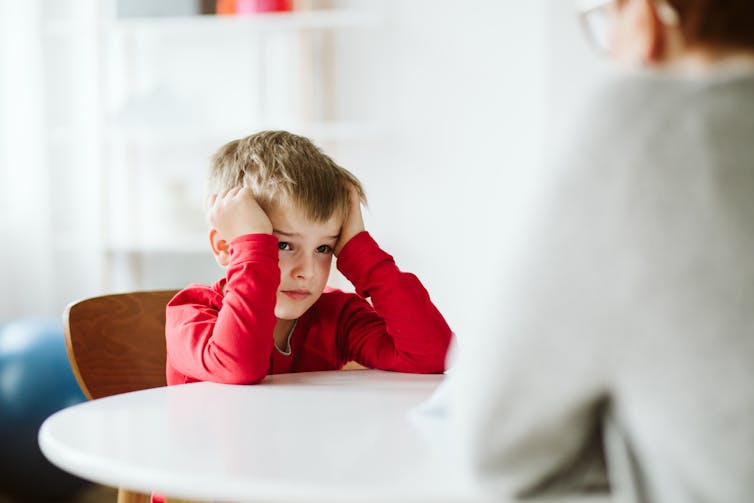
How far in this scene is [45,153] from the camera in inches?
140

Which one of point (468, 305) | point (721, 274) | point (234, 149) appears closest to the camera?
point (721, 274)

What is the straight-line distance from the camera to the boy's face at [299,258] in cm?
132

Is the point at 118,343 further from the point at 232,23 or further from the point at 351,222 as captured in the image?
the point at 232,23

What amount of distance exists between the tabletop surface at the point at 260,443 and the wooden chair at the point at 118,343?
25 centimetres

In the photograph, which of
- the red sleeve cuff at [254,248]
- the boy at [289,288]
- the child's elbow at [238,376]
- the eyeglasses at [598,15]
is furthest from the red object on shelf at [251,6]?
the eyeglasses at [598,15]

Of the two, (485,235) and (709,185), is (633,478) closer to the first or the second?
(709,185)

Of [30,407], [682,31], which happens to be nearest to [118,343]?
[682,31]

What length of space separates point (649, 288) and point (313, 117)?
300 centimetres

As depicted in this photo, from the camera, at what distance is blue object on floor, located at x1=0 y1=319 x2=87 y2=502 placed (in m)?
2.60

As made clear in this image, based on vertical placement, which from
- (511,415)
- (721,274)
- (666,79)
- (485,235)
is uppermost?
(666,79)

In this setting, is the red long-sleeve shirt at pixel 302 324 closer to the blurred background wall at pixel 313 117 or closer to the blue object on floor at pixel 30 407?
the blue object on floor at pixel 30 407

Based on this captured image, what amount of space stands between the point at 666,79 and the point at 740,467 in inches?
10.7

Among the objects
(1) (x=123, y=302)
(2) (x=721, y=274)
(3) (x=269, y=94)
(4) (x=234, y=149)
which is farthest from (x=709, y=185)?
(3) (x=269, y=94)

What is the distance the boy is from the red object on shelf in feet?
6.84
